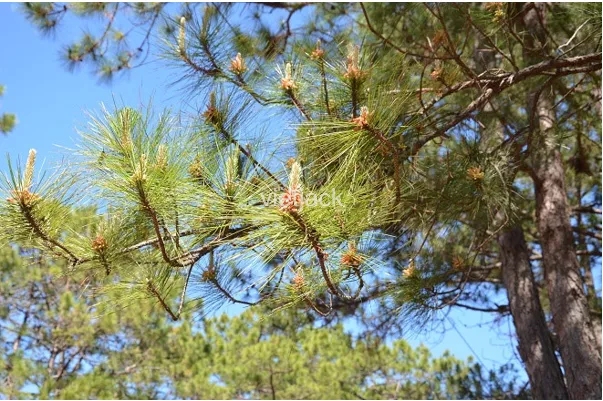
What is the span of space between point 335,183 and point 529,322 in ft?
6.77

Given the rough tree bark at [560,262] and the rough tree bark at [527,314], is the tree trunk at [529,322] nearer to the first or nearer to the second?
the rough tree bark at [527,314]

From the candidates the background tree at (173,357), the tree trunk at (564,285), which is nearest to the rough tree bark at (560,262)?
the tree trunk at (564,285)

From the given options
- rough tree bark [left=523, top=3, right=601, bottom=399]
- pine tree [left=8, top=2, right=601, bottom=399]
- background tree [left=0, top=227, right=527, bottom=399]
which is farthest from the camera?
background tree [left=0, top=227, right=527, bottom=399]

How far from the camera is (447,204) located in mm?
2143

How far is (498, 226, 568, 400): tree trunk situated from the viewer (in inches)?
114

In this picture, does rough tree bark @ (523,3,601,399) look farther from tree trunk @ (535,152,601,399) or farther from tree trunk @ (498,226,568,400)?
tree trunk @ (498,226,568,400)

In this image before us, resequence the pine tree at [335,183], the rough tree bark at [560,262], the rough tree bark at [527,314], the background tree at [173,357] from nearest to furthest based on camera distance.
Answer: the pine tree at [335,183] < the rough tree bark at [560,262] < the rough tree bark at [527,314] < the background tree at [173,357]

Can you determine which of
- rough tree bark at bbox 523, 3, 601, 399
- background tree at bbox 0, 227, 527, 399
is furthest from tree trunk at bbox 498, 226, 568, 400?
background tree at bbox 0, 227, 527, 399

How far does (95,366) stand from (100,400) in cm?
122

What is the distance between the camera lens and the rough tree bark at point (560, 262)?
267cm

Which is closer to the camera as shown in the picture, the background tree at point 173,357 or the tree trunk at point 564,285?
the tree trunk at point 564,285

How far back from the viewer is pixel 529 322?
121 inches

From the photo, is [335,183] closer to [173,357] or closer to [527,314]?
[527,314]

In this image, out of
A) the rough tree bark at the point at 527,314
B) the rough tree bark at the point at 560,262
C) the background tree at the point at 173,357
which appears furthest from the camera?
the background tree at the point at 173,357
